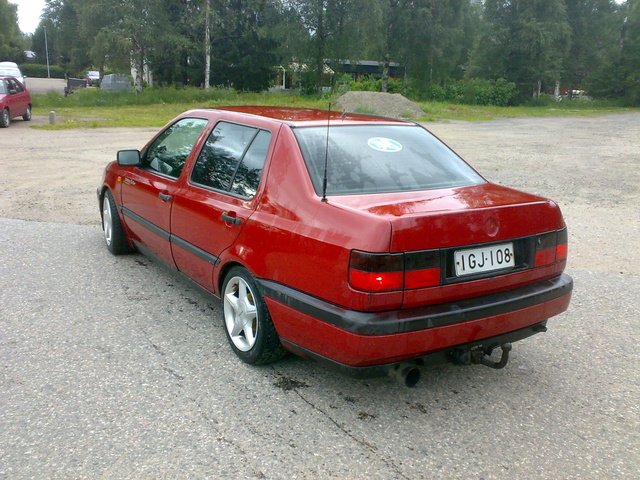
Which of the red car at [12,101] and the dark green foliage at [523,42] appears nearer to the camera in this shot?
the red car at [12,101]

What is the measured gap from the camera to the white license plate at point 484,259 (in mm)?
3045

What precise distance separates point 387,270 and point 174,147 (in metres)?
2.69

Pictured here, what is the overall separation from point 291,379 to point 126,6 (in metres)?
38.1

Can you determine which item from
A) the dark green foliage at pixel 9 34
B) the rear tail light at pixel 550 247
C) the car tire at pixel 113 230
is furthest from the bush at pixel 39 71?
the rear tail light at pixel 550 247

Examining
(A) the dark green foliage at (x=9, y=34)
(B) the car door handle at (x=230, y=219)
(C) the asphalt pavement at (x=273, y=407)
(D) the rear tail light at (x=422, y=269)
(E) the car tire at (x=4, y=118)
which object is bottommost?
(C) the asphalt pavement at (x=273, y=407)

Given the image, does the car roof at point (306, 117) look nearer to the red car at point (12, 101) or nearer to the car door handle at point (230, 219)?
the car door handle at point (230, 219)

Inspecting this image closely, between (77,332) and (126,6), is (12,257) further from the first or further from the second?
(126,6)

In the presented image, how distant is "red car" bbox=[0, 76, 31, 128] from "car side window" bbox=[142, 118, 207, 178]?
17.1m

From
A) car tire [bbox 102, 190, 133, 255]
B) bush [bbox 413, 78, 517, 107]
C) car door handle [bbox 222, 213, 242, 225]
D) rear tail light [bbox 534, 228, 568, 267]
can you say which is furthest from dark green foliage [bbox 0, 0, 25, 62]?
rear tail light [bbox 534, 228, 568, 267]

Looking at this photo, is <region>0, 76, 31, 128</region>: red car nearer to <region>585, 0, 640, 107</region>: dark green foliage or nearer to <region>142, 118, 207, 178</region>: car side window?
<region>142, 118, 207, 178</region>: car side window

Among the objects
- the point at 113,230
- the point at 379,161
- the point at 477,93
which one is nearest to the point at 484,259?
the point at 379,161

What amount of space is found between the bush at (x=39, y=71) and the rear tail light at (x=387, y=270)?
89.0 metres

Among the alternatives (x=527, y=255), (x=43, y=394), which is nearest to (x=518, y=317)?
(x=527, y=255)

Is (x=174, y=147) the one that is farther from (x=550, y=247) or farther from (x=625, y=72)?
(x=625, y=72)
